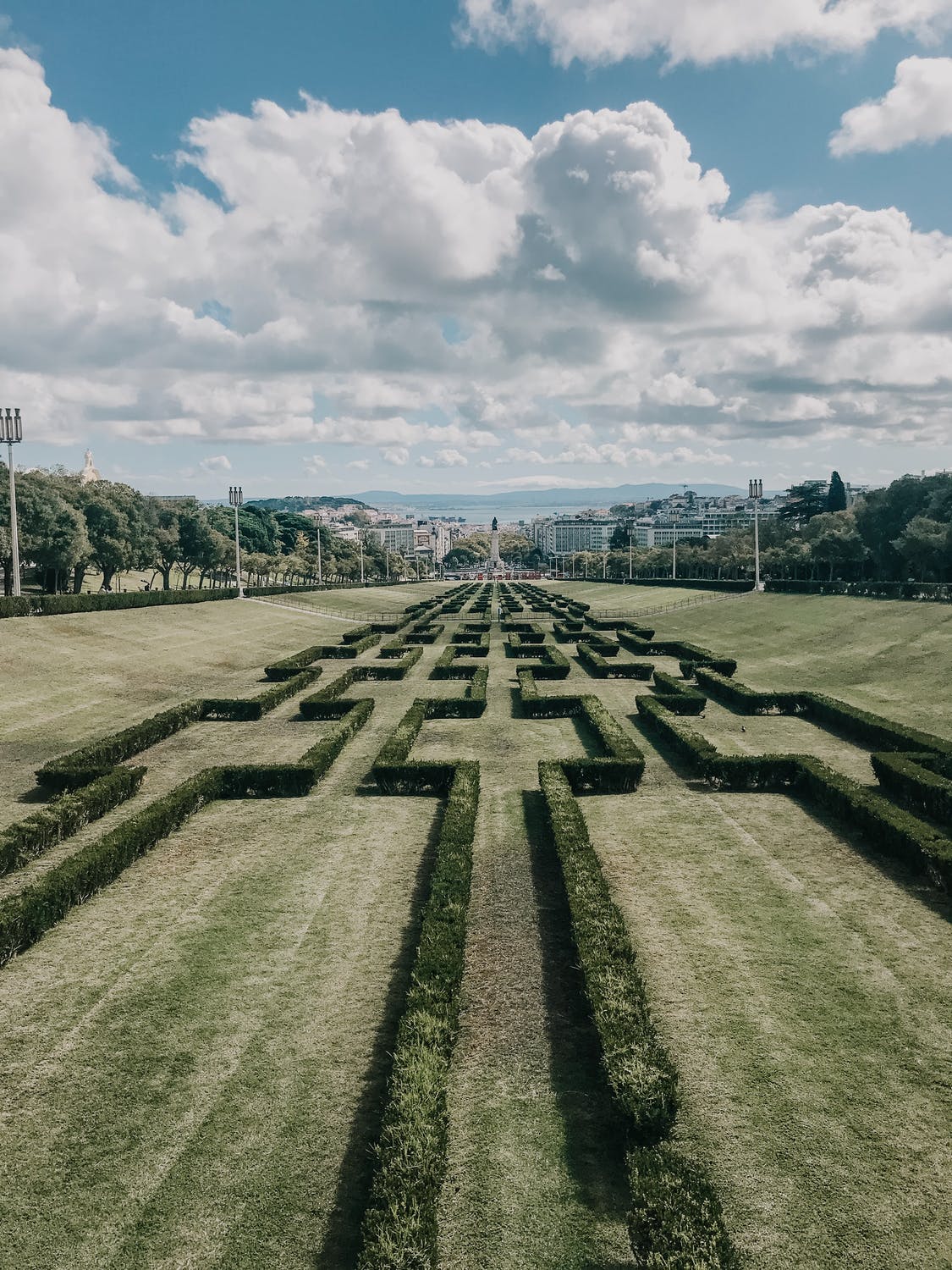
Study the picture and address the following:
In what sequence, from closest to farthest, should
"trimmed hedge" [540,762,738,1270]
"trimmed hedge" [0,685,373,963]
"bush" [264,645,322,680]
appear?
"trimmed hedge" [540,762,738,1270] → "trimmed hedge" [0,685,373,963] → "bush" [264,645,322,680]

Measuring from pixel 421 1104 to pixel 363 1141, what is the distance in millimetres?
777

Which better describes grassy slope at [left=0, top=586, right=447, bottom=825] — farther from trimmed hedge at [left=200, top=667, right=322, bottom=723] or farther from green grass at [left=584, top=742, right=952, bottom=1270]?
green grass at [left=584, top=742, right=952, bottom=1270]

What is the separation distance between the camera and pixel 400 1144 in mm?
7723

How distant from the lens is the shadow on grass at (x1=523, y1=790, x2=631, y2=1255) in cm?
→ 784

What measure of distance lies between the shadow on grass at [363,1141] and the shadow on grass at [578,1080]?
2002 millimetres

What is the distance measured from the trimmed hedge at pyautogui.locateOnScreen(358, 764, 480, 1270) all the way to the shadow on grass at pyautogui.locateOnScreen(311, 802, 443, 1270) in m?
0.27

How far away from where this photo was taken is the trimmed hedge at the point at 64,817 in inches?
624

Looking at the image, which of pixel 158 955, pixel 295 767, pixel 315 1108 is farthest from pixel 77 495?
pixel 315 1108

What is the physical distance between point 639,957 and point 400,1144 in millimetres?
5475

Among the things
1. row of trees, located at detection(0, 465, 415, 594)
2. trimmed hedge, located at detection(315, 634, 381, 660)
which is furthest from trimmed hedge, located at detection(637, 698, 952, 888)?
row of trees, located at detection(0, 465, 415, 594)

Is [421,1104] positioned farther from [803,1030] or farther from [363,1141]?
→ [803,1030]

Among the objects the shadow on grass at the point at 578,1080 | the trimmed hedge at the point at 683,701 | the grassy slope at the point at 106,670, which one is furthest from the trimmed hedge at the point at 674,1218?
the trimmed hedge at the point at 683,701

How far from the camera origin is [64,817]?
17.6m

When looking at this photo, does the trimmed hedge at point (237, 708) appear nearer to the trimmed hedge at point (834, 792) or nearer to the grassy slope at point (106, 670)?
the grassy slope at point (106, 670)
